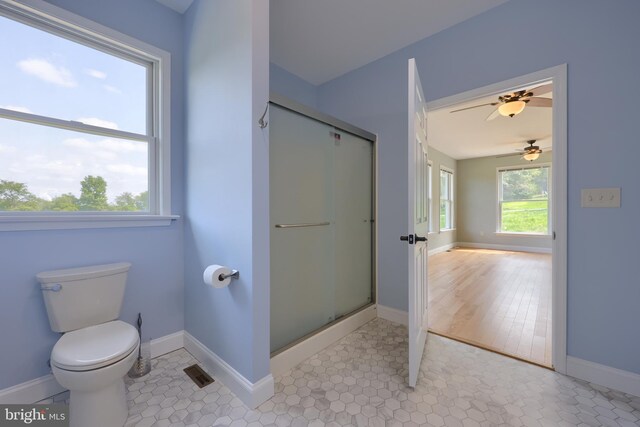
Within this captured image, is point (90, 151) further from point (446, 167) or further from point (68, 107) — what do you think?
point (446, 167)

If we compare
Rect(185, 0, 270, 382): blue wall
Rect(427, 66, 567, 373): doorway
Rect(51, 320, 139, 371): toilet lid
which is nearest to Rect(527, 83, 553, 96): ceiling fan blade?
Rect(427, 66, 567, 373): doorway

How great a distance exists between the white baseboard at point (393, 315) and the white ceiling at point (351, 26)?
2530mm

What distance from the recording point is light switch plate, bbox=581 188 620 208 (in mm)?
1569

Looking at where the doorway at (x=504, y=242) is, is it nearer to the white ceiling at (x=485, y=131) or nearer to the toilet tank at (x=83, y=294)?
the white ceiling at (x=485, y=131)

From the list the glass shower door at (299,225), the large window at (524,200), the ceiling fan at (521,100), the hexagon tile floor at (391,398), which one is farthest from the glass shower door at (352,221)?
the large window at (524,200)

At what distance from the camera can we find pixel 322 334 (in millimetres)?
2064

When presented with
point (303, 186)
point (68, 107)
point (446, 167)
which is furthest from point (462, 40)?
point (446, 167)

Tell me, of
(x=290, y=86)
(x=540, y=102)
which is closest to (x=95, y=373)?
(x=290, y=86)

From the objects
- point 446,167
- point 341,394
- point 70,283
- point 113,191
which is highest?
point 446,167

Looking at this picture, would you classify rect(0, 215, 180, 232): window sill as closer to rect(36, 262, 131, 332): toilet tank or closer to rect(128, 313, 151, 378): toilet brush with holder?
rect(36, 262, 131, 332): toilet tank

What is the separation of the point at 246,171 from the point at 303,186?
0.57 metres

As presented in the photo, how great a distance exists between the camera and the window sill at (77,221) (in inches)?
56.3

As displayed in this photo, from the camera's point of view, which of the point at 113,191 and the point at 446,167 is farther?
the point at 446,167

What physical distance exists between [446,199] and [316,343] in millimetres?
6380
